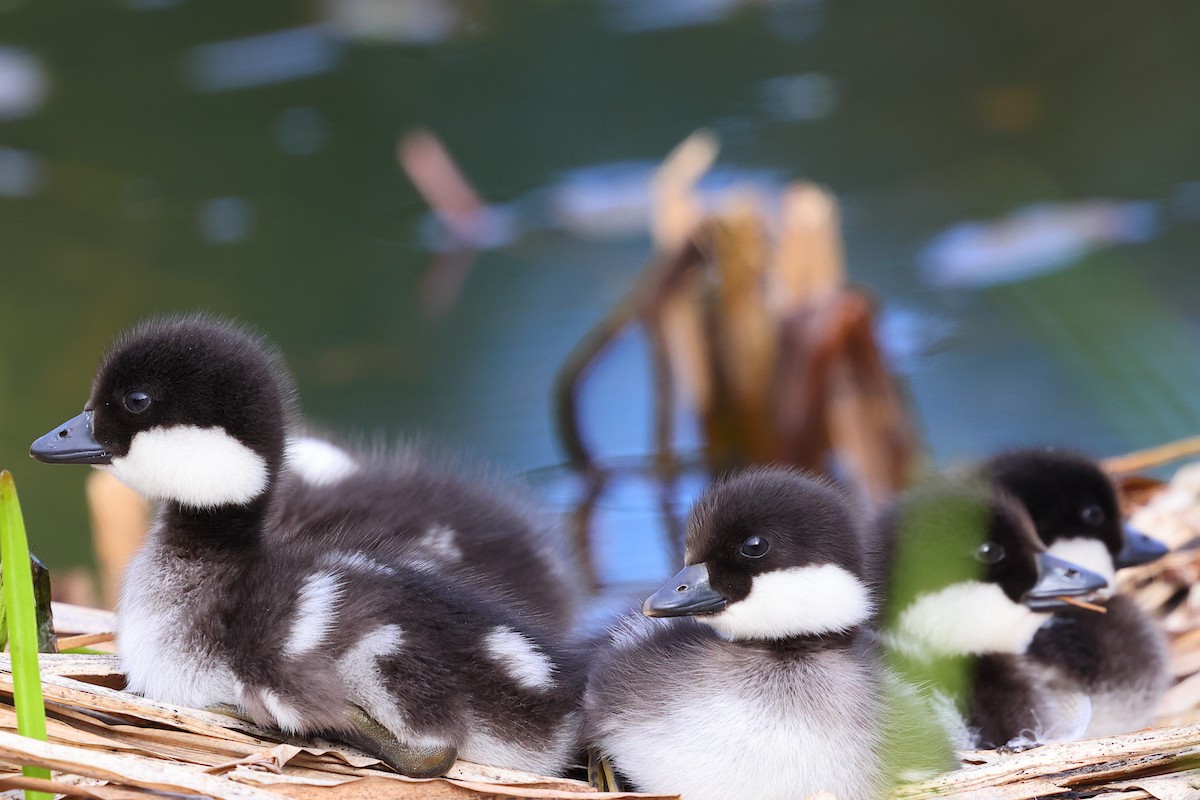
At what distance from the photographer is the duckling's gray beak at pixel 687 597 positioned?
174cm

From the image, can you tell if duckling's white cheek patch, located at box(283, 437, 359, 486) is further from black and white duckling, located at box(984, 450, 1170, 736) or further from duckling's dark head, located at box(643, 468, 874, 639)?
black and white duckling, located at box(984, 450, 1170, 736)

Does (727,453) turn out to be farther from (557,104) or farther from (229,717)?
(557,104)

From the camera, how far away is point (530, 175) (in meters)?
5.45

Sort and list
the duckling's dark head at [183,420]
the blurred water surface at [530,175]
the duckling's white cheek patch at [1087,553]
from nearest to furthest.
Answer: the duckling's dark head at [183,420]
the duckling's white cheek patch at [1087,553]
the blurred water surface at [530,175]

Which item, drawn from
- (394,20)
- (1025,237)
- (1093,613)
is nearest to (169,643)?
(1093,613)

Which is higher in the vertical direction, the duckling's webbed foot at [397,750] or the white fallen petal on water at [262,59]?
the white fallen petal on water at [262,59]

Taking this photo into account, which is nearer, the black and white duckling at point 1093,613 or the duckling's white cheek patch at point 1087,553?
the black and white duckling at point 1093,613

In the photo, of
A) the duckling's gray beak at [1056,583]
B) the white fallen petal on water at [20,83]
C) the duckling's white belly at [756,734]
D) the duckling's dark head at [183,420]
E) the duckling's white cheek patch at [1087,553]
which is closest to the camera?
the duckling's white belly at [756,734]

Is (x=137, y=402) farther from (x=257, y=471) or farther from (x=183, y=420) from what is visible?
(x=257, y=471)

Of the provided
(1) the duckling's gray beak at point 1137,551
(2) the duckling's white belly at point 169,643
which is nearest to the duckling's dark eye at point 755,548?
(2) the duckling's white belly at point 169,643

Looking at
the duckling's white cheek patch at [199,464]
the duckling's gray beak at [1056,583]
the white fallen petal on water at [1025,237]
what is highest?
the white fallen petal on water at [1025,237]

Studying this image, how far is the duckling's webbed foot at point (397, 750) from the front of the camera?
5.65 feet

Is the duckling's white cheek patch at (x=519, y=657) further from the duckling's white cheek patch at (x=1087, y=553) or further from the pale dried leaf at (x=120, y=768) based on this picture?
the duckling's white cheek patch at (x=1087, y=553)

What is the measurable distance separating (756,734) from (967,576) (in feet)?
1.75
